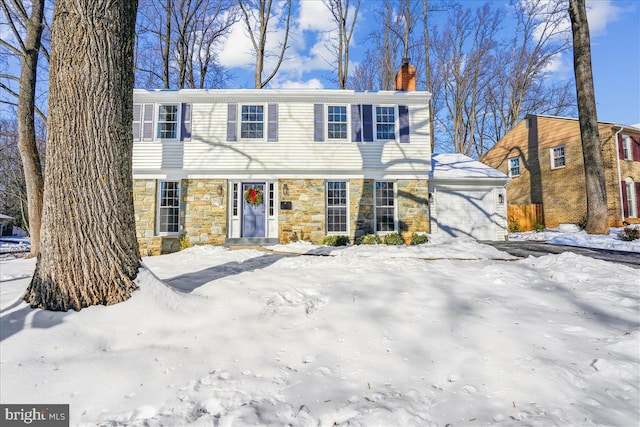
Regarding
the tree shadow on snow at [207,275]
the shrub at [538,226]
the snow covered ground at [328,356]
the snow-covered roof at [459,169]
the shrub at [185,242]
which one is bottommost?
the snow covered ground at [328,356]

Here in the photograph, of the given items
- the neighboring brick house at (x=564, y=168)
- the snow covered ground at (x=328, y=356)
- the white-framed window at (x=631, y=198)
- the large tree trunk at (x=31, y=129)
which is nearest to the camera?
the snow covered ground at (x=328, y=356)

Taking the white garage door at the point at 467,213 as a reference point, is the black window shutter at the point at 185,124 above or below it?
above

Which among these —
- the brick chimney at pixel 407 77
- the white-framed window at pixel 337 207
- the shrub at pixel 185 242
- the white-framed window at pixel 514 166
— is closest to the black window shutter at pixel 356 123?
the white-framed window at pixel 337 207

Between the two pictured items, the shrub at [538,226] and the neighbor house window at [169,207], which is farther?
the shrub at [538,226]

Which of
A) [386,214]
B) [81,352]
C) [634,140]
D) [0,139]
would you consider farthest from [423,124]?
[0,139]

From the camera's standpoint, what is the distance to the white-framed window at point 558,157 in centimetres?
1572

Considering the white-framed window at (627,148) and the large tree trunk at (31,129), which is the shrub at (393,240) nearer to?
the large tree trunk at (31,129)

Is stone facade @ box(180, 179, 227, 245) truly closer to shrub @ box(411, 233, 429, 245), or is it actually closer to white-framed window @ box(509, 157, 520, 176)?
shrub @ box(411, 233, 429, 245)

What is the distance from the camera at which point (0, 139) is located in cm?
2256

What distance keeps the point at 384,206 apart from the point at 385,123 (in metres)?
2.80

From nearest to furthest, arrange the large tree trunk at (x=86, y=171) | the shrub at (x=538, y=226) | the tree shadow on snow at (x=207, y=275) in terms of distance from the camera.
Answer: the large tree trunk at (x=86, y=171) < the tree shadow on snow at (x=207, y=275) < the shrub at (x=538, y=226)

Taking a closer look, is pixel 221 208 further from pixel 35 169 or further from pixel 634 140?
pixel 634 140

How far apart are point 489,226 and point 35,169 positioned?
13575 millimetres

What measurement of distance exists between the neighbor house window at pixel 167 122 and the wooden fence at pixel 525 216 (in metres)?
16.5
